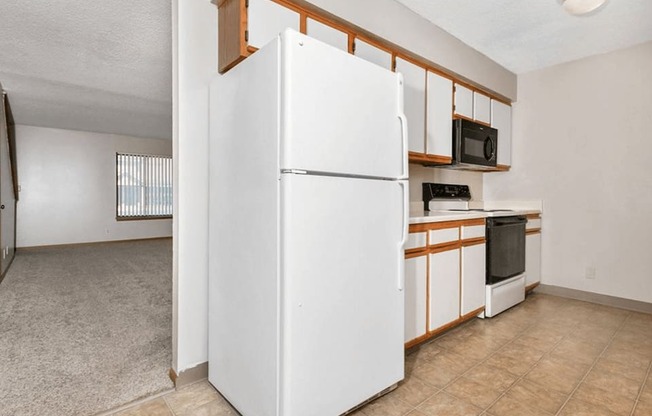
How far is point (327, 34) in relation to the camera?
2164 millimetres

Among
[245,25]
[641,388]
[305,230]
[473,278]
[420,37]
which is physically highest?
[420,37]

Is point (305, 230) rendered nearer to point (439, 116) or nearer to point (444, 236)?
Result: point (444, 236)

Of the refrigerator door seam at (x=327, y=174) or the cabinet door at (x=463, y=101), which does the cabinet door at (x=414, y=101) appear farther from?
the refrigerator door seam at (x=327, y=174)

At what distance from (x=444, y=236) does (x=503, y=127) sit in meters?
2.17

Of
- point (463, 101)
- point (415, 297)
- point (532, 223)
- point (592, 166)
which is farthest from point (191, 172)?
point (592, 166)

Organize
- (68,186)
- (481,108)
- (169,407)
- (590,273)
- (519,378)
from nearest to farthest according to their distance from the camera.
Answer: (169,407) → (519,378) → (590,273) → (481,108) → (68,186)

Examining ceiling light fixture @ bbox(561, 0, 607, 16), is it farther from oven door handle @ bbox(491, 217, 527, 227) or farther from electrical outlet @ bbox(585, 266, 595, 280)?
electrical outlet @ bbox(585, 266, 595, 280)

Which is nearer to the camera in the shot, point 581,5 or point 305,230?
point 305,230

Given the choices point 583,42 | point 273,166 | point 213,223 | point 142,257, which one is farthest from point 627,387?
point 142,257

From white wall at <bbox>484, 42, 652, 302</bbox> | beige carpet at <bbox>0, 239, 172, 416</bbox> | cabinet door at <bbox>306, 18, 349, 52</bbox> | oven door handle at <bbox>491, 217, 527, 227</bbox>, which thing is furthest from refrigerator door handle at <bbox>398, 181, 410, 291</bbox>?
white wall at <bbox>484, 42, 652, 302</bbox>

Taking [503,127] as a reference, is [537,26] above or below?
above

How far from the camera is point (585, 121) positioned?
349 cm

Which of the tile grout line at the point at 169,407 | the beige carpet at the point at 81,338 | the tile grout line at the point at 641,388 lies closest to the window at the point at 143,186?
the beige carpet at the point at 81,338

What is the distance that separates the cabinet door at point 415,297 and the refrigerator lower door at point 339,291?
1.09 feet
